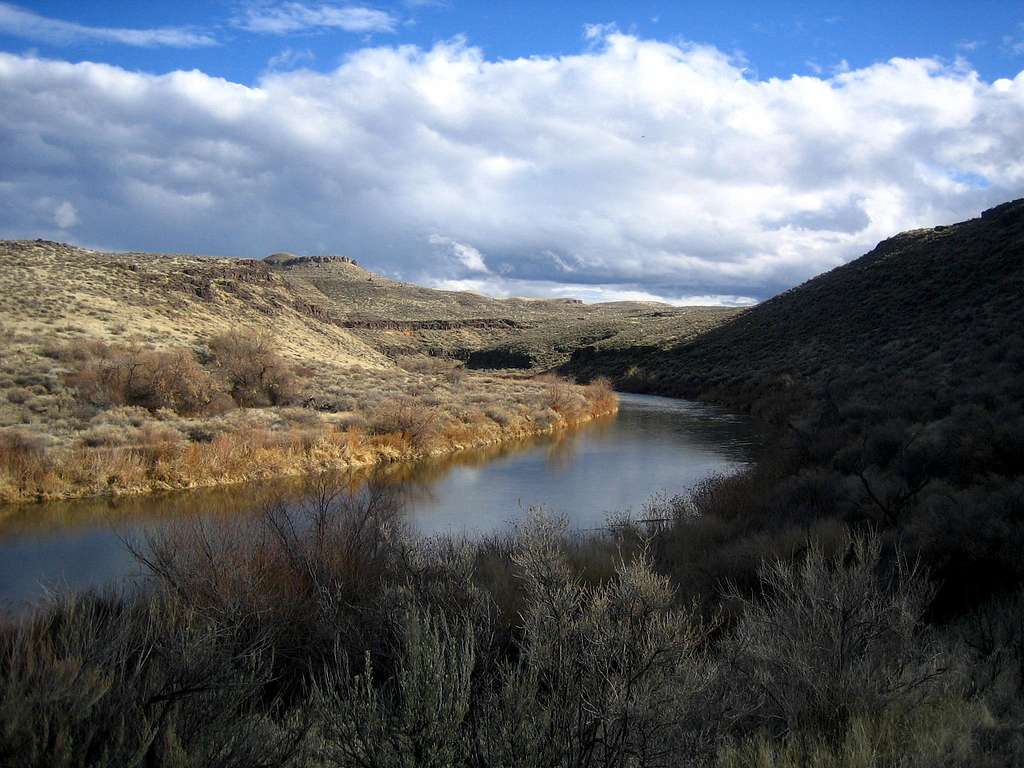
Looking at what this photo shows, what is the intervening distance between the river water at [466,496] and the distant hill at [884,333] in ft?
20.7

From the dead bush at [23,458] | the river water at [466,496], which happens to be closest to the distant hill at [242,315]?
the dead bush at [23,458]

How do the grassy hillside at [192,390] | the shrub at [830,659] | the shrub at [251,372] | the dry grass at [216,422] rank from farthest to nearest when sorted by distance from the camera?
the shrub at [251,372] < the grassy hillside at [192,390] < the dry grass at [216,422] < the shrub at [830,659]

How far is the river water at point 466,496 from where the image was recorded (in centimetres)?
1237

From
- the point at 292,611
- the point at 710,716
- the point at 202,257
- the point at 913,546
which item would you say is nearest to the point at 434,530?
the point at 292,611

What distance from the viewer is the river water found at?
12.4 m

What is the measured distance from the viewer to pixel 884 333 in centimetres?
3725

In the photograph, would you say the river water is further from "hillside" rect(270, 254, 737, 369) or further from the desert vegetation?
"hillside" rect(270, 254, 737, 369)

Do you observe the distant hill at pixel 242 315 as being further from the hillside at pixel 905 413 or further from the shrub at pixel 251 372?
the hillside at pixel 905 413

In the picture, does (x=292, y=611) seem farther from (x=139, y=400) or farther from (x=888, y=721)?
(x=139, y=400)

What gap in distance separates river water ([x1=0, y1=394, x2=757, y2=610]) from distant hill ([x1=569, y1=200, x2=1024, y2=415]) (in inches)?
249

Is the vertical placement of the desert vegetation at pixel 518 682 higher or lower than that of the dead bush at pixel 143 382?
lower

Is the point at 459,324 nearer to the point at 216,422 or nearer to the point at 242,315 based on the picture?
the point at 242,315

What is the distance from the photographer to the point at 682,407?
40625 mm

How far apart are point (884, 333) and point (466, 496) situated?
94.0 feet
